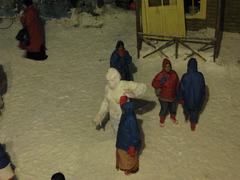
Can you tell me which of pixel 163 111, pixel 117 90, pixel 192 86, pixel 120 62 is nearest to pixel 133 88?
pixel 117 90

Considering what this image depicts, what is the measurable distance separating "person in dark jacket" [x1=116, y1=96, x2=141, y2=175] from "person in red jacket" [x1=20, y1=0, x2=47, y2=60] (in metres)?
4.31

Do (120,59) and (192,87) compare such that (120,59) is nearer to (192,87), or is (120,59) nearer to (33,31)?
(192,87)

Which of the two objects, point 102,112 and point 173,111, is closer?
point 102,112

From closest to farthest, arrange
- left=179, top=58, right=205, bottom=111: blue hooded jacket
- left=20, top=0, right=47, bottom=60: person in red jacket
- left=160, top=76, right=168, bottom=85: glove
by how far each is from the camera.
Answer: left=179, top=58, right=205, bottom=111: blue hooded jacket → left=160, top=76, right=168, bottom=85: glove → left=20, top=0, right=47, bottom=60: person in red jacket

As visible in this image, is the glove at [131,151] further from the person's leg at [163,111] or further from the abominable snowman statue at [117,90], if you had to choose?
the person's leg at [163,111]

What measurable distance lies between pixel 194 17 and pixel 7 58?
4.84 m

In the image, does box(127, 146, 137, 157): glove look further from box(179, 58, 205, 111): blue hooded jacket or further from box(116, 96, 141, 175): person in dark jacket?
box(179, 58, 205, 111): blue hooded jacket

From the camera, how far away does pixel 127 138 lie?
766 centimetres

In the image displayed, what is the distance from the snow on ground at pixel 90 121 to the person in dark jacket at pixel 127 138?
1.11ft

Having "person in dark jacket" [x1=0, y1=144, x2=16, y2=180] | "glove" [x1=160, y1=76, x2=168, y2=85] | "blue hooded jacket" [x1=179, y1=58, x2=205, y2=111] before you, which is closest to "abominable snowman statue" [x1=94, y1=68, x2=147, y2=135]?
"glove" [x1=160, y1=76, x2=168, y2=85]

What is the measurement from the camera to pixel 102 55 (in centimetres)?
1194

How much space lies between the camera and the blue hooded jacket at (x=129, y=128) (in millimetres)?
→ 7527

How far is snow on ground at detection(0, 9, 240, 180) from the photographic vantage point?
853 centimetres

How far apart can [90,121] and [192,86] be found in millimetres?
2307
